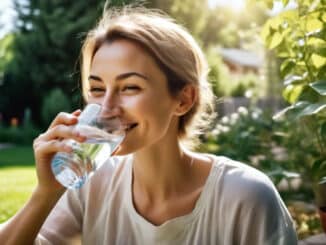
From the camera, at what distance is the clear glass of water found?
116cm

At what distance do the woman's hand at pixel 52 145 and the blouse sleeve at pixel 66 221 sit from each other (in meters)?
0.20

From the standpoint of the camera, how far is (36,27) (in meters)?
18.5

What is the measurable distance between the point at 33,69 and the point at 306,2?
56.3ft

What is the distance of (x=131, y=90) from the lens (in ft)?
4.43

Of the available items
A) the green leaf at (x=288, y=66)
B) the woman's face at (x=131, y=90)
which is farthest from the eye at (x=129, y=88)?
the green leaf at (x=288, y=66)

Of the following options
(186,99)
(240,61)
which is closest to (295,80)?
(186,99)

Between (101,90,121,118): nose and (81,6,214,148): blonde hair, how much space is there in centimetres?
17

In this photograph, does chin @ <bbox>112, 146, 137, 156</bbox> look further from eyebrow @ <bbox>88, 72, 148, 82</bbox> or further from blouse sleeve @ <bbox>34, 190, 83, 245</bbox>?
blouse sleeve @ <bbox>34, 190, 83, 245</bbox>

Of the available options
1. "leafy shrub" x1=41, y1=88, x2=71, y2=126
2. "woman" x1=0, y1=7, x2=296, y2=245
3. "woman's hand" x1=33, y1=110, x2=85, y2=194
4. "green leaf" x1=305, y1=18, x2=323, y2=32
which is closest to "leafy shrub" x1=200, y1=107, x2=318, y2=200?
"green leaf" x1=305, y1=18, x2=323, y2=32

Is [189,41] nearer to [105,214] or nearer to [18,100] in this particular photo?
[105,214]

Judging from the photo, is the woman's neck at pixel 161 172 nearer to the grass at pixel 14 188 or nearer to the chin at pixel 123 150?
the chin at pixel 123 150

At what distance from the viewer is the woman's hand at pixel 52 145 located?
1176 mm

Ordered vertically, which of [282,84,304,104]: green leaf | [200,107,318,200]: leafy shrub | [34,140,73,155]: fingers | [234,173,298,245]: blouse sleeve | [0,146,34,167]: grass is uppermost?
[34,140,73,155]: fingers

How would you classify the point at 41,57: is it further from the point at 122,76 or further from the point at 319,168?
the point at 122,76
